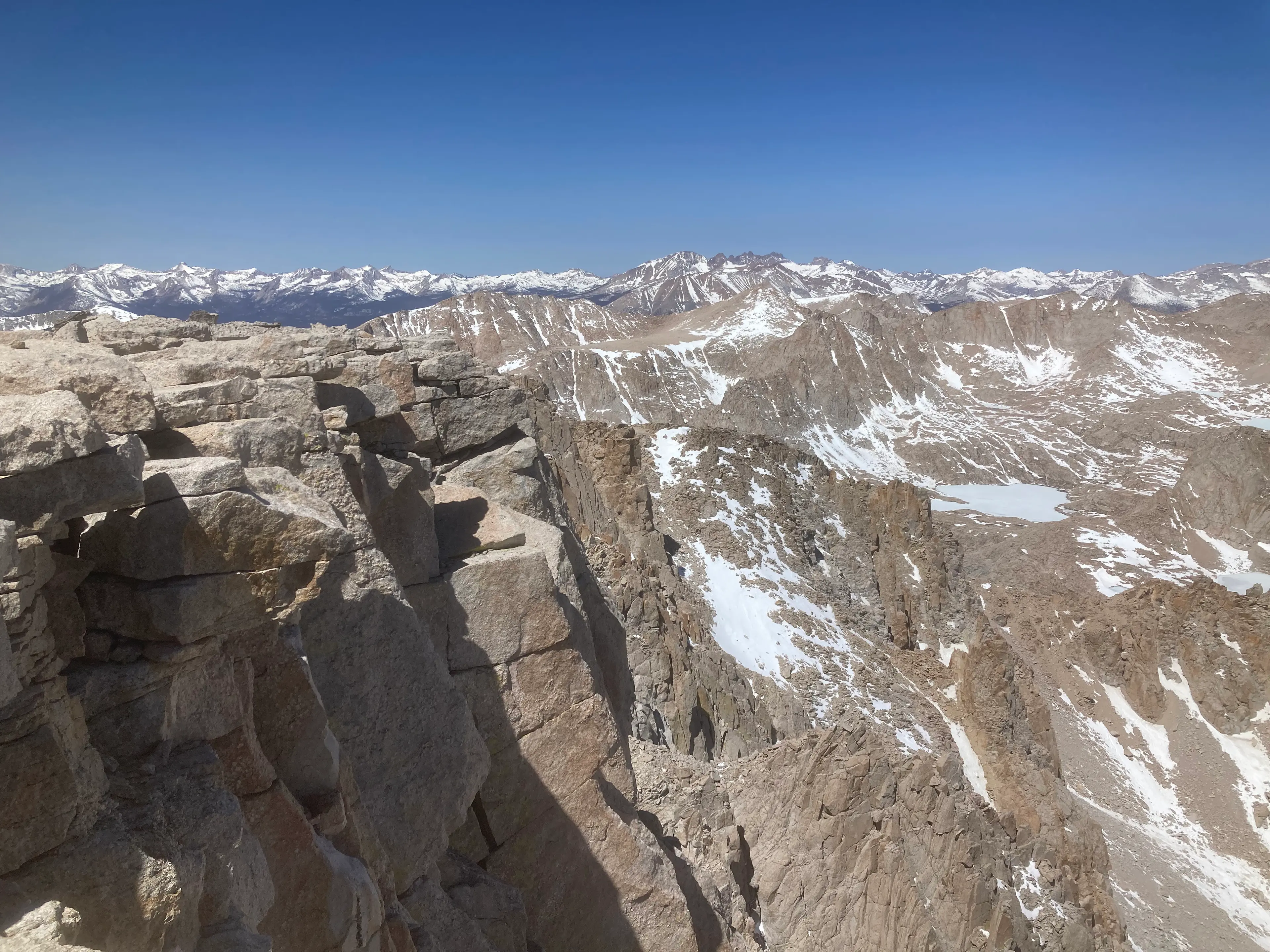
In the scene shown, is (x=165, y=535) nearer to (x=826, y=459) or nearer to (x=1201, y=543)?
(x=1201, y=543)

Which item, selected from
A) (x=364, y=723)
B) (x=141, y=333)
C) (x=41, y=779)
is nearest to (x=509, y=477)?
(x=141, y=333)

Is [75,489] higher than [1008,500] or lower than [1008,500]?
higher

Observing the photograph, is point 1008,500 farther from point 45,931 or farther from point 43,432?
point 45,931

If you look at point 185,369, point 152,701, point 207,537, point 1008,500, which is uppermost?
point 185,369

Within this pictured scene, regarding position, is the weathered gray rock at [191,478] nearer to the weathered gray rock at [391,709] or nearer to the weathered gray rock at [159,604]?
the weathered gray rock at [159,604]

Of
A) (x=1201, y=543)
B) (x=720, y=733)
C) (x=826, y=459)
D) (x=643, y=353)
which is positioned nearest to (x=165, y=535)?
(x=720, y=733)

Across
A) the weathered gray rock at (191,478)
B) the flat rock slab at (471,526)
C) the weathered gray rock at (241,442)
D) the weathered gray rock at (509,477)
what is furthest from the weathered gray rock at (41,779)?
the weathered gray rock at (509,477)

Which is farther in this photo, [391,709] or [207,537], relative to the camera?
[391,709]
